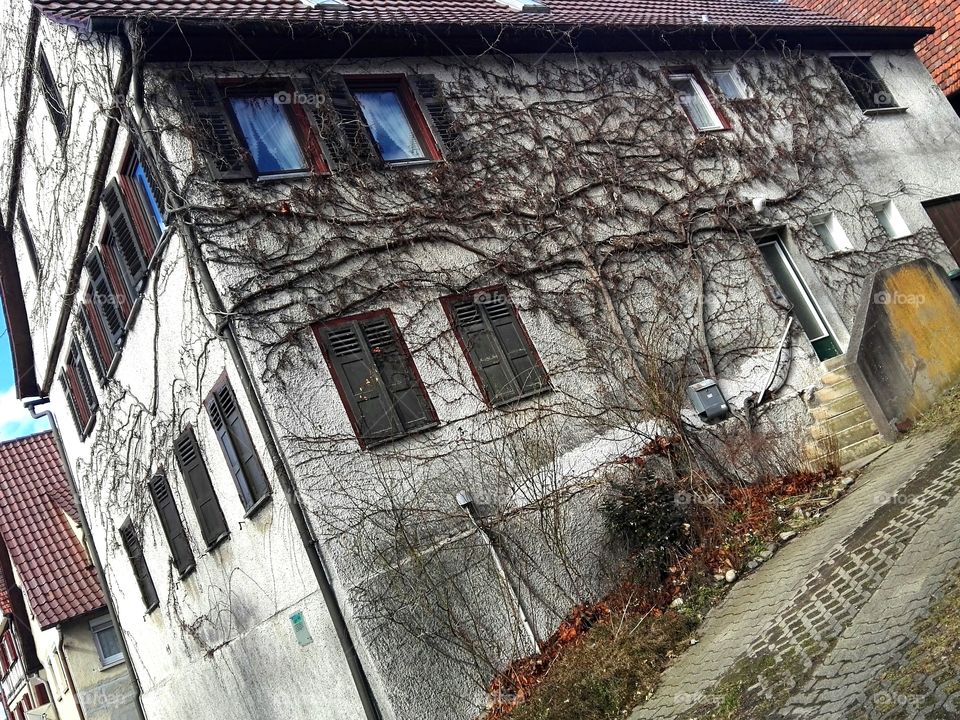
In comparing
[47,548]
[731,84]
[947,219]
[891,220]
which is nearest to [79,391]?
[47,548]

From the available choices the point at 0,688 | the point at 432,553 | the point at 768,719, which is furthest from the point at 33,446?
the point at 768,719

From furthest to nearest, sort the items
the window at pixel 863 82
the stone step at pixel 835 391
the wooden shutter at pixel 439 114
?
the window at pixel 863 82 < the stone step at pixel 835 391 < the wooden shutter at pixel 439 114

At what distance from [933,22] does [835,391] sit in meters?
12.3

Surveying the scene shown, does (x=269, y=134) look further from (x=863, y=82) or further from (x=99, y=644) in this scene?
(x=99, y=644)

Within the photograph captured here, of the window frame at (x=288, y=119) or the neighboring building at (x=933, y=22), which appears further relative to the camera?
the neighboring building at (x=933, y=22)

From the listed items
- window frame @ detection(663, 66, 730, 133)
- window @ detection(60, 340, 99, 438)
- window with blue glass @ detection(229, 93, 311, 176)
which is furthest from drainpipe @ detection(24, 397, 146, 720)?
window frame @ detection(663, 66, 730, 133)

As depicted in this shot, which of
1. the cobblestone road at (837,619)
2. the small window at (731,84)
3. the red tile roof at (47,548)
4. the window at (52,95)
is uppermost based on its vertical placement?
the window at (52,95)

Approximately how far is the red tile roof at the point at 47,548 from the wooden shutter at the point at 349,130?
465 inches

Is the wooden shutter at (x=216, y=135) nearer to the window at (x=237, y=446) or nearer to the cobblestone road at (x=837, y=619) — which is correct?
the window at (x=237, y=446)

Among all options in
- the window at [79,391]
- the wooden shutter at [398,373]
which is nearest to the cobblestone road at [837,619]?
the wooden shutter at [398,373]

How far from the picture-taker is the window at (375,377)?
9.23m

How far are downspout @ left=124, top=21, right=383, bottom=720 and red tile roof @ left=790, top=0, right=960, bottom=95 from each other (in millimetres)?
16245

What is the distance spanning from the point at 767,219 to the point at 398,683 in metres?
8.90

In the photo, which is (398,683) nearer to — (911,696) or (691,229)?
(911,696)
